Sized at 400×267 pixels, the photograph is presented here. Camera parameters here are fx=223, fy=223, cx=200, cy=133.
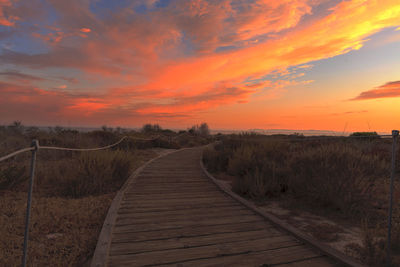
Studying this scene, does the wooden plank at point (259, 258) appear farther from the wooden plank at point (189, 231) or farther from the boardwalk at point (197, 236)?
the wooden plank at point (189, 231)

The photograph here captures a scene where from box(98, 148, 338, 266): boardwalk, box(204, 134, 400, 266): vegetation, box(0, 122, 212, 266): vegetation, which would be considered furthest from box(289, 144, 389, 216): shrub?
box(0, 122, 212, 266): vegetation

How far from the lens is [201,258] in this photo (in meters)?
2.62

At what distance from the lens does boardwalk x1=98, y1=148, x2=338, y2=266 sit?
8.55 feet

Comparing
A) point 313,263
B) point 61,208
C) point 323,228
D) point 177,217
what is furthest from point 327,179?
point 61,208

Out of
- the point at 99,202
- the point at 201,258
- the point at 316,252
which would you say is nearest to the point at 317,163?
the point at 316,252

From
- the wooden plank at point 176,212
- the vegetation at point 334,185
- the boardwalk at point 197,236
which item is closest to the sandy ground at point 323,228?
the vegetation at point 334,185

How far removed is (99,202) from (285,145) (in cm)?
681

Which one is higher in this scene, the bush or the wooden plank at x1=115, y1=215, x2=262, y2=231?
the bush

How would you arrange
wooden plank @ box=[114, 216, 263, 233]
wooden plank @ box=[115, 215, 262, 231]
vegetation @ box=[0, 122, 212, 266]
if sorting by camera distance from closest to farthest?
1. vegetation @ box=[0, 122, 212, 266]
2. wooden plank @ box=[114, 216, 263, 233]
3. wooden plank @ box=[115, 215, 262, 231]

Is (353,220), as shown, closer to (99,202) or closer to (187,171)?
(99,202)

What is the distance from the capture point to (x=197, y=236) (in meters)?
3.17

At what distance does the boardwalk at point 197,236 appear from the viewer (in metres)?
2.61

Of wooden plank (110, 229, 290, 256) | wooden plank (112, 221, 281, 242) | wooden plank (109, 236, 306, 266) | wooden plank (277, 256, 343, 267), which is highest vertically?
wooden plank (112, 221, 281, 242)

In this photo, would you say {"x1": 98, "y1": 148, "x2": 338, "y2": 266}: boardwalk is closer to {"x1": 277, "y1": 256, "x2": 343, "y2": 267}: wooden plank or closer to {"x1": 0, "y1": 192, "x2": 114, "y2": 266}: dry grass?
{"x1": 277, "y1": 256, "x2": 343, "y2": 267}: wooden plank
